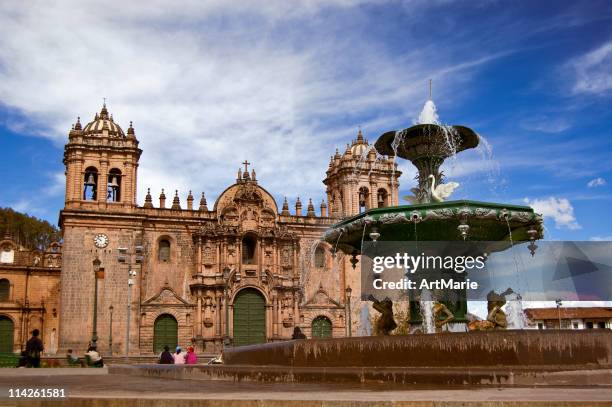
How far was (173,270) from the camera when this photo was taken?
35.8 metres

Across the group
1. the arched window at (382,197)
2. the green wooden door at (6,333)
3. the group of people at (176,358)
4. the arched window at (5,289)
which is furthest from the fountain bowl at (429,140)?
the arched window at (5,289)

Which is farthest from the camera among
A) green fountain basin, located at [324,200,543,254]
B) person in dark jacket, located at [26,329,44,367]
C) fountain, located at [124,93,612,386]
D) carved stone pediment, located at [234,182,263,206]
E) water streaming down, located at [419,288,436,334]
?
carved stone pediment, located at [234,182,263,206]

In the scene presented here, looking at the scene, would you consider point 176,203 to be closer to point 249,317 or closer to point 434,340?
point 249,317

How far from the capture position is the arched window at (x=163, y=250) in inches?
1411

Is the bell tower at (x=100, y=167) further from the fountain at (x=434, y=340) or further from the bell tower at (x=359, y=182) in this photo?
the fountain at (x=434, y=340)

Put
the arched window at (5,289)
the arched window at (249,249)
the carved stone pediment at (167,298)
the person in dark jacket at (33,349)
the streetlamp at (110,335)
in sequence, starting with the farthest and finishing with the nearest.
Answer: the arched window at (5,289), the arched window at (249,249), the carved stone pediment at (167,298), the streetlamp at (110,335), the person in dark jacket at (33,349)

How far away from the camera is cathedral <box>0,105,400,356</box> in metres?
33.8

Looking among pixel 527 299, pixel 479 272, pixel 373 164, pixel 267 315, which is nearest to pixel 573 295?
pixel 527 299

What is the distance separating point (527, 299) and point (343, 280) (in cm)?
2453

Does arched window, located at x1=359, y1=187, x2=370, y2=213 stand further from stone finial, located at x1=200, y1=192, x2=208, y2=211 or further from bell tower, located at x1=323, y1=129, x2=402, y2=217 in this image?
stone finial, located at x1=200, y1=192, x2=208, y2=211

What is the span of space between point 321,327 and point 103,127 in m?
15.7

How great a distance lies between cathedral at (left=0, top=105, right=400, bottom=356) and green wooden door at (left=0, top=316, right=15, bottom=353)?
0.06 meters

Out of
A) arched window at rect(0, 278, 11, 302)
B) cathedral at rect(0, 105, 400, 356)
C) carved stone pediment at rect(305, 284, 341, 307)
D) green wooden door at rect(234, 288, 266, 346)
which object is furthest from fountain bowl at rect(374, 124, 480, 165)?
arched window at rect(0, 278, 11, 302)

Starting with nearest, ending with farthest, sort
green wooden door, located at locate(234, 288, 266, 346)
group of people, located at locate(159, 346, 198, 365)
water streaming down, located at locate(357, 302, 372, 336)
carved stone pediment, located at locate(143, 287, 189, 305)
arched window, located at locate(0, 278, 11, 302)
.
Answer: group of people, located at locate(159, 346, 198, 365)
water streaming down, located at locate(357, 302, 372, 336)
carved stone pediment, located at locate(143, 287, 189, 305)
green wooden door, located at locate(234, 288, 266, 346)
arched window, located at locate(0, 278, 11, 302)
